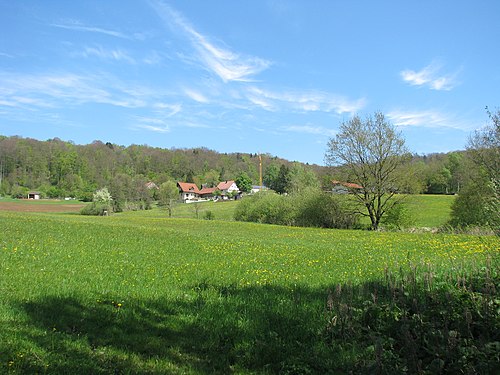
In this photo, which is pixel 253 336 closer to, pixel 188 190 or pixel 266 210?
pixel 266 210

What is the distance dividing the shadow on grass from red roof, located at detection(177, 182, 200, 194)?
436 ft

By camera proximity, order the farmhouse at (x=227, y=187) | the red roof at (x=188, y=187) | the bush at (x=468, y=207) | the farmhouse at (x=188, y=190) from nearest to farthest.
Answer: the bush at (x=468, y=207)
the farmhouse at (x=188, y=190)
the red roof at (x=188, y=187)
the farmhouse at (x=227, y=187)

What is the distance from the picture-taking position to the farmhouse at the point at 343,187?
1569 inches

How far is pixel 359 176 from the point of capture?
39094 mm

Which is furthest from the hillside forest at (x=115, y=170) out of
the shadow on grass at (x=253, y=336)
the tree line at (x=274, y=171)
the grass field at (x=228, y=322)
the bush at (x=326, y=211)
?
the shadow on grass at (x=253, y=336)

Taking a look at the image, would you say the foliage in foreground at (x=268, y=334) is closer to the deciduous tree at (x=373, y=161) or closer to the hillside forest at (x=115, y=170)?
the deciduous tree at (x=373, y=161)

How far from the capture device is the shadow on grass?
433cm

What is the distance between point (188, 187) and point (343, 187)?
348 ft

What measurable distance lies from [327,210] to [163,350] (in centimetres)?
3936

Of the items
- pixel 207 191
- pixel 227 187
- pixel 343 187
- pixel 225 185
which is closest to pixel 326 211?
pixel 343 187

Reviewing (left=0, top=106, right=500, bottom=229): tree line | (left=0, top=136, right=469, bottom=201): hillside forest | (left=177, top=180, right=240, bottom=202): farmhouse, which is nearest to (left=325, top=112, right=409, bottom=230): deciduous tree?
(left=0, top=106, right=500, bottom=229): tree line

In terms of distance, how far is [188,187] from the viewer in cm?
14112

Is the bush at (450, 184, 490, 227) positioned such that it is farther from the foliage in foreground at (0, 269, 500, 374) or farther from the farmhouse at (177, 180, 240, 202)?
the farmhouse at (177, 180, 240, 202)

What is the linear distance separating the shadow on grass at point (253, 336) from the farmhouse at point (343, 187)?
111 ft
